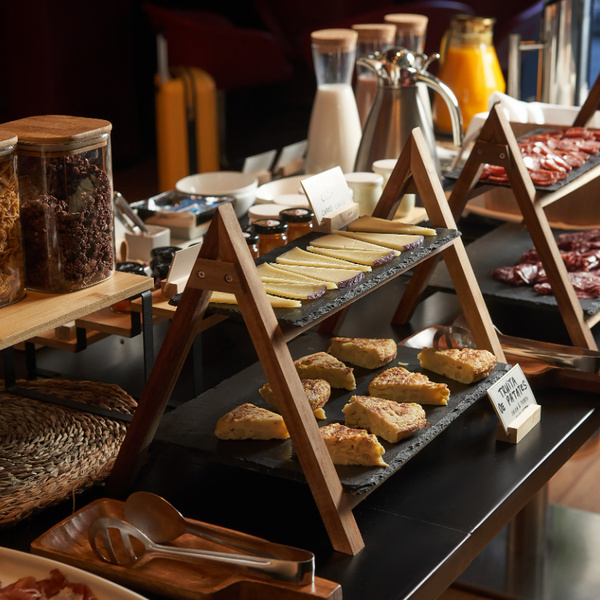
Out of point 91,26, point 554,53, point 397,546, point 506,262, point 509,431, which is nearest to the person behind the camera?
point 397,546

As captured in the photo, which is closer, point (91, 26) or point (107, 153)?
point (107, 153)

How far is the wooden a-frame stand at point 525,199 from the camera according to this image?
1.57m

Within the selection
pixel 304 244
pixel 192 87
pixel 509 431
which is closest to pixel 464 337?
pixel 509 431

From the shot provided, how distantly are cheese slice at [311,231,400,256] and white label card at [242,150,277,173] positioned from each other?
1.17 metres

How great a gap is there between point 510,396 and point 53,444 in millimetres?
642

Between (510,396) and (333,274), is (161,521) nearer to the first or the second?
(333,274)

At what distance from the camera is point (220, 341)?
5.88 feet

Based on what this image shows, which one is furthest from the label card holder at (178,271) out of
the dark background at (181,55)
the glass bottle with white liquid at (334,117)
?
the dark background at (181,55)

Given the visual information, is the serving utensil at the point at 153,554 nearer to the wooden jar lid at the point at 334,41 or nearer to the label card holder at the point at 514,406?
the label card holder at the point at 514,406

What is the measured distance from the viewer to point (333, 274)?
1.18 m

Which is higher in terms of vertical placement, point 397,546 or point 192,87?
point 192,87

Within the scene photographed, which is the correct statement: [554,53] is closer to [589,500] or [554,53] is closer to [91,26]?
[589,500]

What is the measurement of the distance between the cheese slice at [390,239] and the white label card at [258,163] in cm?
117

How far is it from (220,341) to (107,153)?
0.68m
